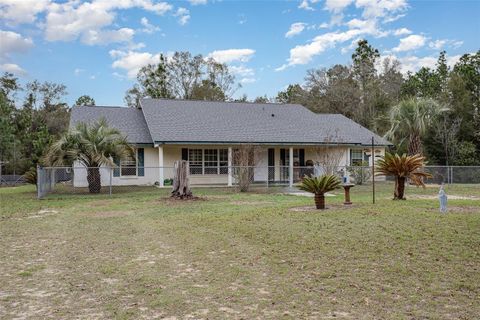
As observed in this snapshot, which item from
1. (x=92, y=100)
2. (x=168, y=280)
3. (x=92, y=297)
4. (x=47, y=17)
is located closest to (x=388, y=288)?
(x=168, y=280)

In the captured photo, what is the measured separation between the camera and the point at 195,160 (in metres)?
24.1

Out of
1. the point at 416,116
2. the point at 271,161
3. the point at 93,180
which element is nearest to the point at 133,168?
the point at 93,180

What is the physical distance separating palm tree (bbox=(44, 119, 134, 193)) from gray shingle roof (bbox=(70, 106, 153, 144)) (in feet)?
13.7

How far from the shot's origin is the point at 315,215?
10.5m

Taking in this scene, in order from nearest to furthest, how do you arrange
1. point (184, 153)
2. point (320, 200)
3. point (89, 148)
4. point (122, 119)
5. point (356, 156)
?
point (320, 200) → point (89, 148) → point (184, 153) → point (122, 119) → point (356, 156)

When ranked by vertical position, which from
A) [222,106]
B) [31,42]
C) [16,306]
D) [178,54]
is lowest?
[16,306]

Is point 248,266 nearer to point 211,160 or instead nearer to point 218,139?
point 218,139

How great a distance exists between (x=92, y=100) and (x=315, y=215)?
4952 cm

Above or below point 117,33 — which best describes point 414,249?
below

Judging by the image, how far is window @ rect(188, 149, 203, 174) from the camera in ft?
78.6

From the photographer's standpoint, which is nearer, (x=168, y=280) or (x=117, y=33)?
(x=168, y=280)

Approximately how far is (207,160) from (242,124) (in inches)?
121

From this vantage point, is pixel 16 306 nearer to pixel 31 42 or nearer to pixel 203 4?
pixel 203 4

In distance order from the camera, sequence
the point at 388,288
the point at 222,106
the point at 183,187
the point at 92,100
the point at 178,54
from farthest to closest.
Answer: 1. the point at 92,100
2. the point at 178,54
3. the point at 222,106
4. the point at 183,187
5. the point at 388,288
